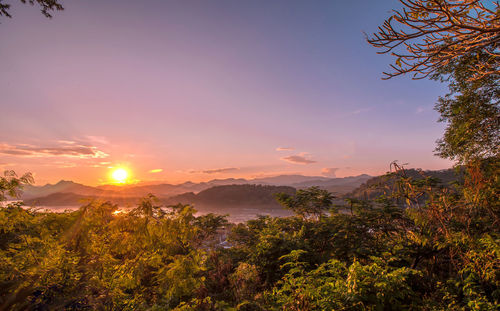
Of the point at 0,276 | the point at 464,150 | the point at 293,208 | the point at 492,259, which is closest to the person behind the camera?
the point at 0,276

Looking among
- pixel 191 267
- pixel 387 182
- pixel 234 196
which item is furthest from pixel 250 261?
pixel 234 196

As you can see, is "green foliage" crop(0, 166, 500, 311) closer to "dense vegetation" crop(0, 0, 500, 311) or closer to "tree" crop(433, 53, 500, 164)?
"dense vegetation" crop(0, 0, 500, 311)

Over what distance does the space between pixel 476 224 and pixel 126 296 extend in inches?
343

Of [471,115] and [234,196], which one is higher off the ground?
[471,115]

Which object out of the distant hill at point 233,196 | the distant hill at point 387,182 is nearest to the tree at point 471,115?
the distant hill at point 387,182

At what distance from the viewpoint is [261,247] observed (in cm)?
562

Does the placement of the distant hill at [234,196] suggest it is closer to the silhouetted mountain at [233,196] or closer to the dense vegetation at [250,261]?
the silhouetted mountain at [233,196]

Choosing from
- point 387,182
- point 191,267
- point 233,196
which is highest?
point 387,182

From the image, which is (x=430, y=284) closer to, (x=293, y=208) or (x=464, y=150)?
Result: (x=293, y=208)

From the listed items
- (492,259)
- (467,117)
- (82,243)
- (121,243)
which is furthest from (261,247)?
(467,117)

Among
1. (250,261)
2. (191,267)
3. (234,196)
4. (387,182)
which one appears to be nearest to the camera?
(191,267)

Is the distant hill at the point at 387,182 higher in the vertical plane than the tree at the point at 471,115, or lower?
lower

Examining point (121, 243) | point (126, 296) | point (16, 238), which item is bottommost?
point (126, 296)

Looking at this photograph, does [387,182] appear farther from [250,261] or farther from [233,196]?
[233,196]
